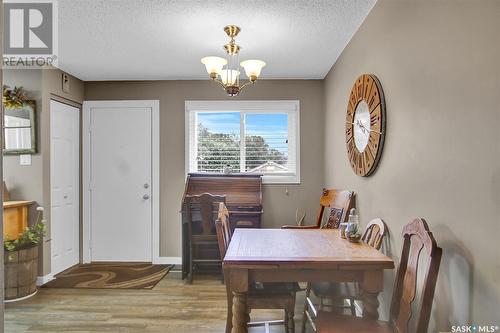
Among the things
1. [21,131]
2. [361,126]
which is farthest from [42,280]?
[361,126]

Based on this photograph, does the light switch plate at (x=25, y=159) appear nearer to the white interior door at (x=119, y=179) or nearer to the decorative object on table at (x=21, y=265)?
the decorative object on table at (x=21, y=265)

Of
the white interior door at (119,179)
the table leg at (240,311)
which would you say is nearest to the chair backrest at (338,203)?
the table leg at (240,311)

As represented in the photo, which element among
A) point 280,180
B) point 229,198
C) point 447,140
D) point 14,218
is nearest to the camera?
point 447,140

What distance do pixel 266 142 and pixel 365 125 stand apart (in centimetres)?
196

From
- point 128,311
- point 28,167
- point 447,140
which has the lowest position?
point 128,311

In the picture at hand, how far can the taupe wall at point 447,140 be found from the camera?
4.07 ft

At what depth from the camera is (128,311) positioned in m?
2.90

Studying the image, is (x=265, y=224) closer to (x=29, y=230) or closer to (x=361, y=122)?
(x=361, y=122)

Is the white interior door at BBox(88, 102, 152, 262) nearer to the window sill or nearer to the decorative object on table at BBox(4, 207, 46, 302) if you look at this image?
the decorative object on table at BBox(4, 207, 46, 302)

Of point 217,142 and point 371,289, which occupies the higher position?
point 217,142

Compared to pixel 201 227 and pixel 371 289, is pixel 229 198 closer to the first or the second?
pixel 201 227

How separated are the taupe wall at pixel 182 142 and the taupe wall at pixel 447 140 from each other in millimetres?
1895

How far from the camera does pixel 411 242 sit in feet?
5.57

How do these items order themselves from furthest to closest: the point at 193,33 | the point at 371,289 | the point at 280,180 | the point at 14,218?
1. the point at 280,180
2. the point at 14,218
3. the point at 193,33
4. the point at 371,289
